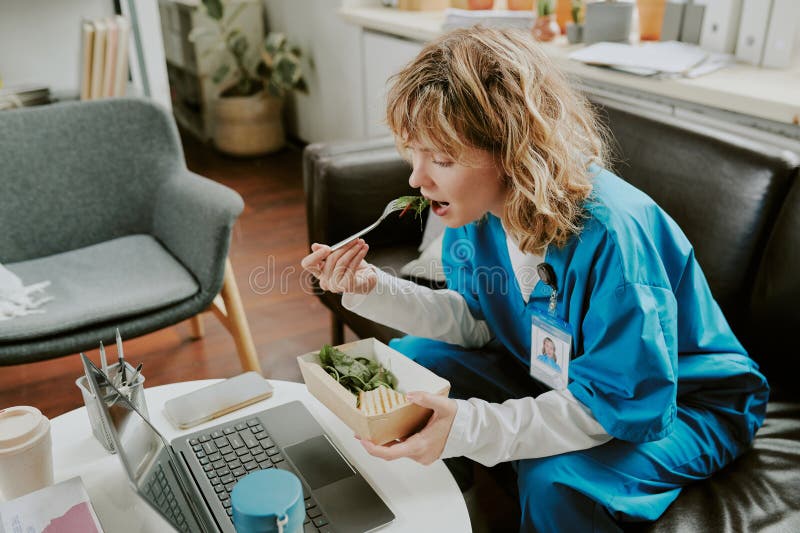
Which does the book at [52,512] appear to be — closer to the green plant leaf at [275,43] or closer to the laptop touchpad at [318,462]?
the laptop touchpad at [318,462]

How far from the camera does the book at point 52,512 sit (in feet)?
2.96

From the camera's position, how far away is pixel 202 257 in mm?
1826

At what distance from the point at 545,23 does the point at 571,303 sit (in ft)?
5.25

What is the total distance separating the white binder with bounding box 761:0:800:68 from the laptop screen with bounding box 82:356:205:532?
1.78 m

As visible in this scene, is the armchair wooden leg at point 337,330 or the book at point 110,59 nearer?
the armchair wooden leg at point 337,330

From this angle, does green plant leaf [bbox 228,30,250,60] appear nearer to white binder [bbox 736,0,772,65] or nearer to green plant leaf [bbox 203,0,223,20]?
green plant leaf [bbox 203,0,223,20]

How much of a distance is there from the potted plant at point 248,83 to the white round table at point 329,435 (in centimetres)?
300

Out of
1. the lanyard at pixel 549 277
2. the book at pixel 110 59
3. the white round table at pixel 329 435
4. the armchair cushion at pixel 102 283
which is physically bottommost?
the armchair cushion at pixel 102 283

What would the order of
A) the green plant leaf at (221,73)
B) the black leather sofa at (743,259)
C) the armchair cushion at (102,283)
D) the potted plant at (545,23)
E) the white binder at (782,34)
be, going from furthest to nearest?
1. the green plant leaf at (221,73)
2. the potted plant at (545,23)
3. the white binder at (782,34)
4. the armchair cushion at (102,283)
5. the black leather sofa at (743,259)

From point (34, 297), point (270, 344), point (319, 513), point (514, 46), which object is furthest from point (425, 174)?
point (270, 344)

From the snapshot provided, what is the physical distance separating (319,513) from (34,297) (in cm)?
116

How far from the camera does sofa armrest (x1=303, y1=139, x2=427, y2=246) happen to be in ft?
6.36

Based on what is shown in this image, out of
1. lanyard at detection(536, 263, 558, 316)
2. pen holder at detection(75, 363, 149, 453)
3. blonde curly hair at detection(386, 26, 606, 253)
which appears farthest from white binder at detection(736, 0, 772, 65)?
pen holder at detection(75, 363, 149, 453)

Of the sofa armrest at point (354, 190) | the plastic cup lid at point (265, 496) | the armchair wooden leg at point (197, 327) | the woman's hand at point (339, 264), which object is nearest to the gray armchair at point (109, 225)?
the sofa armrest at point (354, 190)
